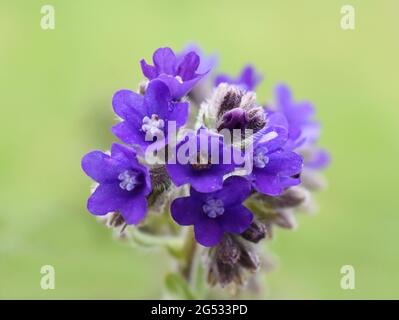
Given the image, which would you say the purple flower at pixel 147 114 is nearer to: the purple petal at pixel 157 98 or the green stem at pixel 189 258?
the purple petal at pixel 157 98

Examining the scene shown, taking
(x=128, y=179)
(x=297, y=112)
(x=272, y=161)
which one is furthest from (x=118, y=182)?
(x=297, y=112)

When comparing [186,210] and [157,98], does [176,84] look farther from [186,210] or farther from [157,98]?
[186,210]

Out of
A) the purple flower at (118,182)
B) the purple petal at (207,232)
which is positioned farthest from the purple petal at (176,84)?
the purple petal at (207,232)

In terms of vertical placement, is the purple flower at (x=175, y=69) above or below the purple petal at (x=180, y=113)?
above

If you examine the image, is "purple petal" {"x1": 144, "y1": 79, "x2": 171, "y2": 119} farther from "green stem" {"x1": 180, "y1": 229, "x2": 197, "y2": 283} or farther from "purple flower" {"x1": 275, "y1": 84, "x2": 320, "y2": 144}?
"purple flower" {"x1": 275, "y1": 84, "x2": 320, "y2": 144}

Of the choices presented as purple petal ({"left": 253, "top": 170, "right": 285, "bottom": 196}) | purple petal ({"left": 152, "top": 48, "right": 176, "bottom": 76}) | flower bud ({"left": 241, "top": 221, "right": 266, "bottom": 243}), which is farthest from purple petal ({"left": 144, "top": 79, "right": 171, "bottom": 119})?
flower bud ({"left": 241, "top": 221, "right": 266, "bottom": 243})

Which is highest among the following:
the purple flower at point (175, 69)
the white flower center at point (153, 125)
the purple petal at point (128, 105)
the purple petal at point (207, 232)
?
the purple flower at point (175, 69)

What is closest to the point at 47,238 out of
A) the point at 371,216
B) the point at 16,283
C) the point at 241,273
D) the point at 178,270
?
the point at 16,283
